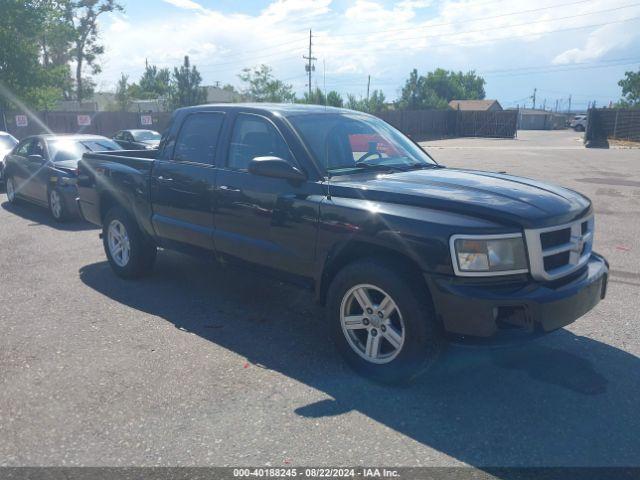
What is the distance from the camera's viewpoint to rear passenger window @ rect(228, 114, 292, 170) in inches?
180

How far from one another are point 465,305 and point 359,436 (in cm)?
99

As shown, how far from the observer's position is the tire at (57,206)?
369 inches

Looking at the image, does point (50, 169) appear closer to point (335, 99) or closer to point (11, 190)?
point (11, 190)

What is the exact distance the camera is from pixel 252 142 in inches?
190

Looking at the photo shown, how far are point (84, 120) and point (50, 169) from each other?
2150cm

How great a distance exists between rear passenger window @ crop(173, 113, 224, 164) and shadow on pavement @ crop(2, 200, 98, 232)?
4487mm

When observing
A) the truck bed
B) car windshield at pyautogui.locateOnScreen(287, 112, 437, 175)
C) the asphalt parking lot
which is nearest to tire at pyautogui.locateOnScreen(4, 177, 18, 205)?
the truck bed

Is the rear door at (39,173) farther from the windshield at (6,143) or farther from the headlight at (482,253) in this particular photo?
the headlight at (482,253)

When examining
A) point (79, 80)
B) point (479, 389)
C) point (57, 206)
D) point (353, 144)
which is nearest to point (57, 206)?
point (57, 206)

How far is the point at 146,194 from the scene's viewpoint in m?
5.72

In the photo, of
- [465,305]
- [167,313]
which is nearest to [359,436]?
[465,305]

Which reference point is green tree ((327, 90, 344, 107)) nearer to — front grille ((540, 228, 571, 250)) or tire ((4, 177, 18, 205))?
tire ((4, 177, 18, 205))

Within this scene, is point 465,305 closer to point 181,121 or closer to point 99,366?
point 99,366

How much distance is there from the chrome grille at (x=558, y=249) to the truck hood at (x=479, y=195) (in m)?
0.06
